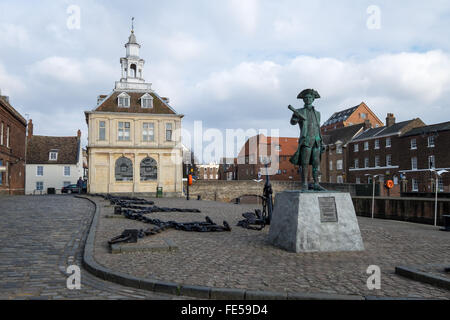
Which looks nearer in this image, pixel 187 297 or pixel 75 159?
pixel 187 297

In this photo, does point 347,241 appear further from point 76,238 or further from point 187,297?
point 76,238

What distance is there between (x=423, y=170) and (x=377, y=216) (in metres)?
32.9

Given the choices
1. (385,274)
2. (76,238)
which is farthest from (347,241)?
(76,238)

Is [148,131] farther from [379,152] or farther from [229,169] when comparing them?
[229,169]

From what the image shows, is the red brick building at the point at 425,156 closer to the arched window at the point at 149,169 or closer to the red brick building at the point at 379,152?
the red brick building at the point at 379,152

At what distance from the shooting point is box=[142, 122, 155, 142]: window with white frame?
125 feet

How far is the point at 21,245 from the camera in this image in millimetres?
8180

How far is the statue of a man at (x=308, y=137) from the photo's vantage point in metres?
8.53

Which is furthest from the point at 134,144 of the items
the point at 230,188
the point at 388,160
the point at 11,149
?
the point at 388,160

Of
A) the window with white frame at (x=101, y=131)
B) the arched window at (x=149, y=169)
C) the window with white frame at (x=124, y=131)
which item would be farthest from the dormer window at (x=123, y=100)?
the arched window at (x=149, y=169)

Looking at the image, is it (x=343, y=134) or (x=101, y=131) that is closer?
(x=101, y=131)

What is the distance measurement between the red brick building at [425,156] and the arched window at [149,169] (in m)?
A: 30.9

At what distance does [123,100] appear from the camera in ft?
127

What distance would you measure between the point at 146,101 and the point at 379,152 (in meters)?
35.8
